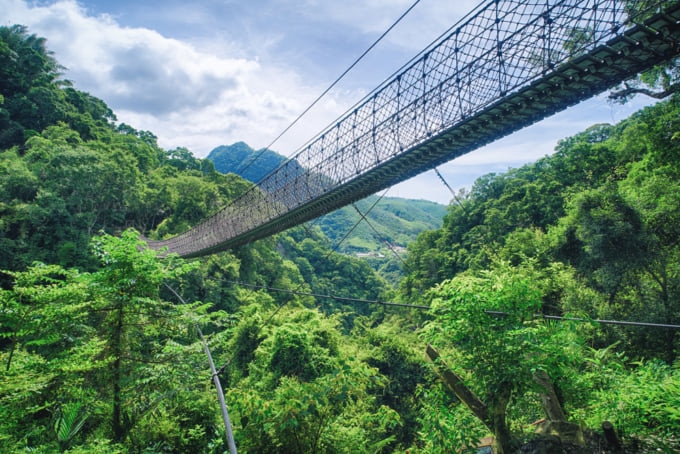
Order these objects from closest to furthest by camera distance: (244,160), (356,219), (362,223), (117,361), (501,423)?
(117,361) < (501,423) < (356,219) < (362,223) < (244,160)

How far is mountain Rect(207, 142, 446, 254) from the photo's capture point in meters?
77.6

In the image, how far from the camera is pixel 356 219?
82812mm

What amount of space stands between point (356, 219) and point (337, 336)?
73.0m

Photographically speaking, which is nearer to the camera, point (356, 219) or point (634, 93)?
point (634, 93)

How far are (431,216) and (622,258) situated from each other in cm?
12172

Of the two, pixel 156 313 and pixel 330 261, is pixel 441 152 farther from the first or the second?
pixel 330 261

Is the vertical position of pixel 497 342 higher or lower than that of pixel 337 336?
higher

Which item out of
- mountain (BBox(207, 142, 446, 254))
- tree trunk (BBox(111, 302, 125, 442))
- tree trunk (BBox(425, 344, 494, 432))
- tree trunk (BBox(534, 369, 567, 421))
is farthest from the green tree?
mountain (BBox(207, 142, 446, 254))

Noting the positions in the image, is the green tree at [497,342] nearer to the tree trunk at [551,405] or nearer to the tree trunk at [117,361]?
the tree trunk at [551,405]

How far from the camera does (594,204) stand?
330 inches

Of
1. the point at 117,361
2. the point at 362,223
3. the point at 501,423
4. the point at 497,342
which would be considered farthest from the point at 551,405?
the point at 362,223

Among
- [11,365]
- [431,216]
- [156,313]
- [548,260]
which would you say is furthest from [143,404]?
[431,216]

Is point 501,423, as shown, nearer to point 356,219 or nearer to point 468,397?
point 468,397

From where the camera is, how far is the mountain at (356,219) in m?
77.6
